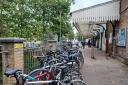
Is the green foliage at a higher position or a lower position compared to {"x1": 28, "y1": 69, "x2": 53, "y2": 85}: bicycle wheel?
higher

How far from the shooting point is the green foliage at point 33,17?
71.7 feet

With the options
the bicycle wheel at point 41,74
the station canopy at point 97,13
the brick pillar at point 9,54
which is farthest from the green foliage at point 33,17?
the bicycle wheel at point 41,74

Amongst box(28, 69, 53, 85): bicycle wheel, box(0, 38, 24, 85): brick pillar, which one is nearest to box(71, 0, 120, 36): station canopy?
box(28, 69, 53, 85): bicycle wheel

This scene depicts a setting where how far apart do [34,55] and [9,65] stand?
10.1 feet

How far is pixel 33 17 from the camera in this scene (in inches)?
1126

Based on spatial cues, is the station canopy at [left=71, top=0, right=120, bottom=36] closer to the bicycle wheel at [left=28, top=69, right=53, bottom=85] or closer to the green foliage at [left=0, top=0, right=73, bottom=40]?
the green foliage at [left=0, top=0, right=73, bottom=40]

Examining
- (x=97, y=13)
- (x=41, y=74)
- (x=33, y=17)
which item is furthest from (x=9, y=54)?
(x=33, y=17)

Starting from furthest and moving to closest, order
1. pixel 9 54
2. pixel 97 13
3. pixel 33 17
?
1. pixel 33 17
2. pixel 97 13
3. pixel 9 54

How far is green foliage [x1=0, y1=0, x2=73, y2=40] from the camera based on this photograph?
21859 millimetres

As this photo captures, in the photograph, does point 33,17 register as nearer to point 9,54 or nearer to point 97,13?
point 97,13

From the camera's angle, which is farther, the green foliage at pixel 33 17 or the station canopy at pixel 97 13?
the green foliage at pixel 33 17

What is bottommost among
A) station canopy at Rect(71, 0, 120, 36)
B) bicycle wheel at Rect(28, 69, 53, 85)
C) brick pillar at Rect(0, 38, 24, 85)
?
bicycle wheel at Rect(28, 69, 53, 85)

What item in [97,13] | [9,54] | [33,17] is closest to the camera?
[9,54]

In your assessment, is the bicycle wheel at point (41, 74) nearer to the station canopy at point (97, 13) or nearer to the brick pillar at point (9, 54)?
the brick pillar at point (9, 54)
